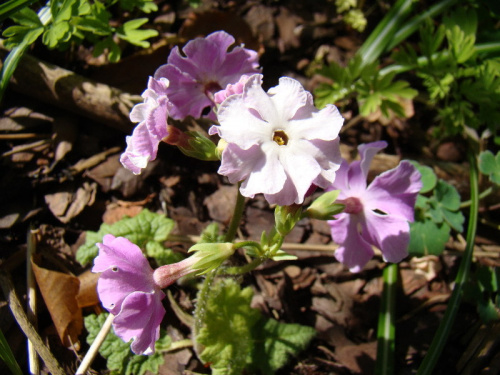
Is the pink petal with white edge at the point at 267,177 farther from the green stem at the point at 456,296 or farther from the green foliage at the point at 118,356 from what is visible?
the green stem at the point at 456,296

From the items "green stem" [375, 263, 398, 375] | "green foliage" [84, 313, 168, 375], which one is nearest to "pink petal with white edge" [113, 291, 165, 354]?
"green foliage" [84, 313, 168, 375]

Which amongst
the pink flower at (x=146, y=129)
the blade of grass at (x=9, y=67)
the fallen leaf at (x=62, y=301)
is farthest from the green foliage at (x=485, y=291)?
the blade of grass at (x=9, y=67)

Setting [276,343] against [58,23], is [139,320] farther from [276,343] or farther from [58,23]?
[58,23]

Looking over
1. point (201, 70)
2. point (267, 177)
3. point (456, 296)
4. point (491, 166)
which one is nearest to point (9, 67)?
point (201, 70)

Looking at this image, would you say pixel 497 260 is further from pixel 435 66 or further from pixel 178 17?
pixel 178 17

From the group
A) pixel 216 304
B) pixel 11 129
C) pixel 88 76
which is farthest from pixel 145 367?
pixel 88 76

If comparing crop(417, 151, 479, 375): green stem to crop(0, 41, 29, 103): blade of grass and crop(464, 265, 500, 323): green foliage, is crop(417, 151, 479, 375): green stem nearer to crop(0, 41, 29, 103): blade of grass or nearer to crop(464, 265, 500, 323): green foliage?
crop(464, 265, 500, 323): green foliage
